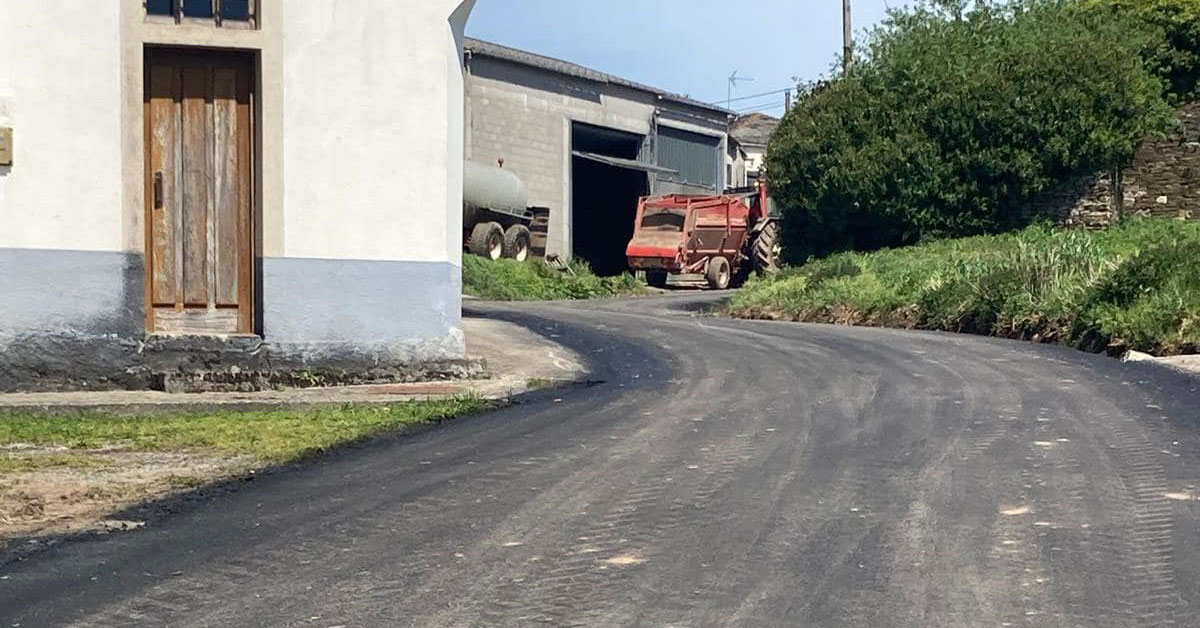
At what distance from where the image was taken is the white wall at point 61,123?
11320 millimetres

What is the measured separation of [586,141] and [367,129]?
3064cm

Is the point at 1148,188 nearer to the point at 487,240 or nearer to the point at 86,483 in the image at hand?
the point at 487,240

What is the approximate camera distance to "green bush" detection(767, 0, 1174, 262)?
25.7m

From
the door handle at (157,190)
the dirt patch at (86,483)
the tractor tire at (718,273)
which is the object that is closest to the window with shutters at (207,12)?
the door handle at (157,190)

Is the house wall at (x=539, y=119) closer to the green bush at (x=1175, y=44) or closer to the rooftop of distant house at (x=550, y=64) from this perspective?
the rooftop of distant house at (x=550, y=64)

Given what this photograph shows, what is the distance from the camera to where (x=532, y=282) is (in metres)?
31.6

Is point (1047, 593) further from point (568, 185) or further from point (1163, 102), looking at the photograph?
point (568, 185)

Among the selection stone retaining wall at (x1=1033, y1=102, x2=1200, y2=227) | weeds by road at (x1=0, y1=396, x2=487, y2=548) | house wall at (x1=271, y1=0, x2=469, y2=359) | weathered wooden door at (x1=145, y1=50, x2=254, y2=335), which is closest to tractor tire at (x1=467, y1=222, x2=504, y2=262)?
stone retaining wall at (x1=1033, y1=102, x2=1200, y2=227)

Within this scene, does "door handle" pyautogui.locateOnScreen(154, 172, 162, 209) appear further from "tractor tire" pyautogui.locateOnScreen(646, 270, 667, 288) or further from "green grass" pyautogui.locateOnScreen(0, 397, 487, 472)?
"tractor tire" pyautogui.locateOnScreen(646, 270, 667, 288)

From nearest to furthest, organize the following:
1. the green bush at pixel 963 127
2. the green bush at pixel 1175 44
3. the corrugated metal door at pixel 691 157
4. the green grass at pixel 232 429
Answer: the green grass at pixel 232 429 < the green bush at pixel 963 127 < the green bush at pixel 1175 44 < the corrugated metal door at pixel 691 157

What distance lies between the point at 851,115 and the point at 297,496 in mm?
22759

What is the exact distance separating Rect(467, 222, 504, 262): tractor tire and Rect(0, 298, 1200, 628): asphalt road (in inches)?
911

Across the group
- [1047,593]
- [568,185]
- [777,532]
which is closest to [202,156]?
[777,532]

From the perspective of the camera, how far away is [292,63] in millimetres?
11812
